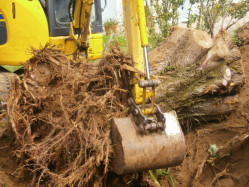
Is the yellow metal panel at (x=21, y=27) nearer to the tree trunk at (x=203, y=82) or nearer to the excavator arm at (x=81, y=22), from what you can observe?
the excavator arm at (x=81, y=22)

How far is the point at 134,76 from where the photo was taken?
7.34 ft

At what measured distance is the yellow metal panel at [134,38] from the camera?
7.22 ft

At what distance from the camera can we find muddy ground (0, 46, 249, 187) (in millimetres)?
2396

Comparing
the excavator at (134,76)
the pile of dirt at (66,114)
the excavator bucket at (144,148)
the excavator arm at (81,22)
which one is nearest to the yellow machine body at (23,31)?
the excavator at (134,76)

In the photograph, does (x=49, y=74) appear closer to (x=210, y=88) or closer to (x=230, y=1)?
(x=210, y=88)

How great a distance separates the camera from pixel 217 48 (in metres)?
2.89

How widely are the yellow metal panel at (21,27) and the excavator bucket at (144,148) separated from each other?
75.4 inches

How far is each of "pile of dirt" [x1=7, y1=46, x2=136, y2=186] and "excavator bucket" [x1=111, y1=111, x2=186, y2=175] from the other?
0.33 ft

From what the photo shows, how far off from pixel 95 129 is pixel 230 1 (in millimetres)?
4276

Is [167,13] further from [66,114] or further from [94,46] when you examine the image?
[66,114]

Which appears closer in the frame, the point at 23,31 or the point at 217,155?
the point at 217,155

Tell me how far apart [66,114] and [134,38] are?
2.56ft

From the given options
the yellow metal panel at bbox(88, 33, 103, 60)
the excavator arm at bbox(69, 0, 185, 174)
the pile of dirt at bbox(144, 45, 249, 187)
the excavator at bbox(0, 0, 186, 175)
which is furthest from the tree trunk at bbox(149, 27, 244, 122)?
the yellow metal panel at bbox(88, 33, 103, 60)

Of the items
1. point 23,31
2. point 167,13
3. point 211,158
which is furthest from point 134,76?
point 167,13
